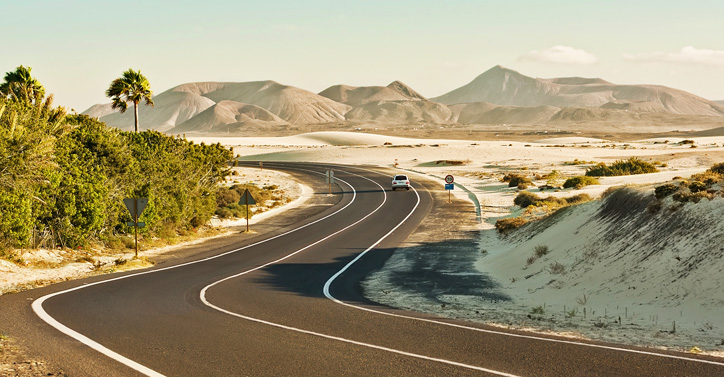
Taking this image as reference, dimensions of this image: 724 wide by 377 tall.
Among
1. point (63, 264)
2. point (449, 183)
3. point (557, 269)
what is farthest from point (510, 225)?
point (63, 264)

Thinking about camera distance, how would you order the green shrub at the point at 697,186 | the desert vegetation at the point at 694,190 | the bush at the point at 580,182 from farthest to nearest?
the bush at the point at 580,182, the green shrub at the point at 697,186, the desert vegetation at the point at 694,190

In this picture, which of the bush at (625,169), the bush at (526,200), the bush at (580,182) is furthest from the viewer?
the bush at (625,169)

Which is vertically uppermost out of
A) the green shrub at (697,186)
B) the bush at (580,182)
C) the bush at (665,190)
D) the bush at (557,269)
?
the green shrub at (697,186)

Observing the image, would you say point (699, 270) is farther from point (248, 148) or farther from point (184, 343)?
point (248, 148)

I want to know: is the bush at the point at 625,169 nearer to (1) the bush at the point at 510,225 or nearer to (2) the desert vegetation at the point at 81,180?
(1) the bush at the point at 510,225

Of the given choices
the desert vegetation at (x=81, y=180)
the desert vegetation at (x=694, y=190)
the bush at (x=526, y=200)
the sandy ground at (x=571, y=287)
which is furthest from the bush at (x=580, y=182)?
the desert vegetation at (x=694, y=190)

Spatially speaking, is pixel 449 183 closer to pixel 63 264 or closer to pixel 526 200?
pixel 526 200

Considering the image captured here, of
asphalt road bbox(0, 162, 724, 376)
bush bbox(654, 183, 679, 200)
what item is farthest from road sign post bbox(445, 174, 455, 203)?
bush bbox(654, 183, 679, 200)

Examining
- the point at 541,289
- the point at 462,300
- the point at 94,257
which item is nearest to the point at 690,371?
the point at 462,300

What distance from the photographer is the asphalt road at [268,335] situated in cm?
1015

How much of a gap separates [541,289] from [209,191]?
25.0 m

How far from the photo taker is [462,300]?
17.1 meters

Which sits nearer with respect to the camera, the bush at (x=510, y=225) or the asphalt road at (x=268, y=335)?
the asphalt road at (x=268, y=335)

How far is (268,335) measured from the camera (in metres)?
12.6
